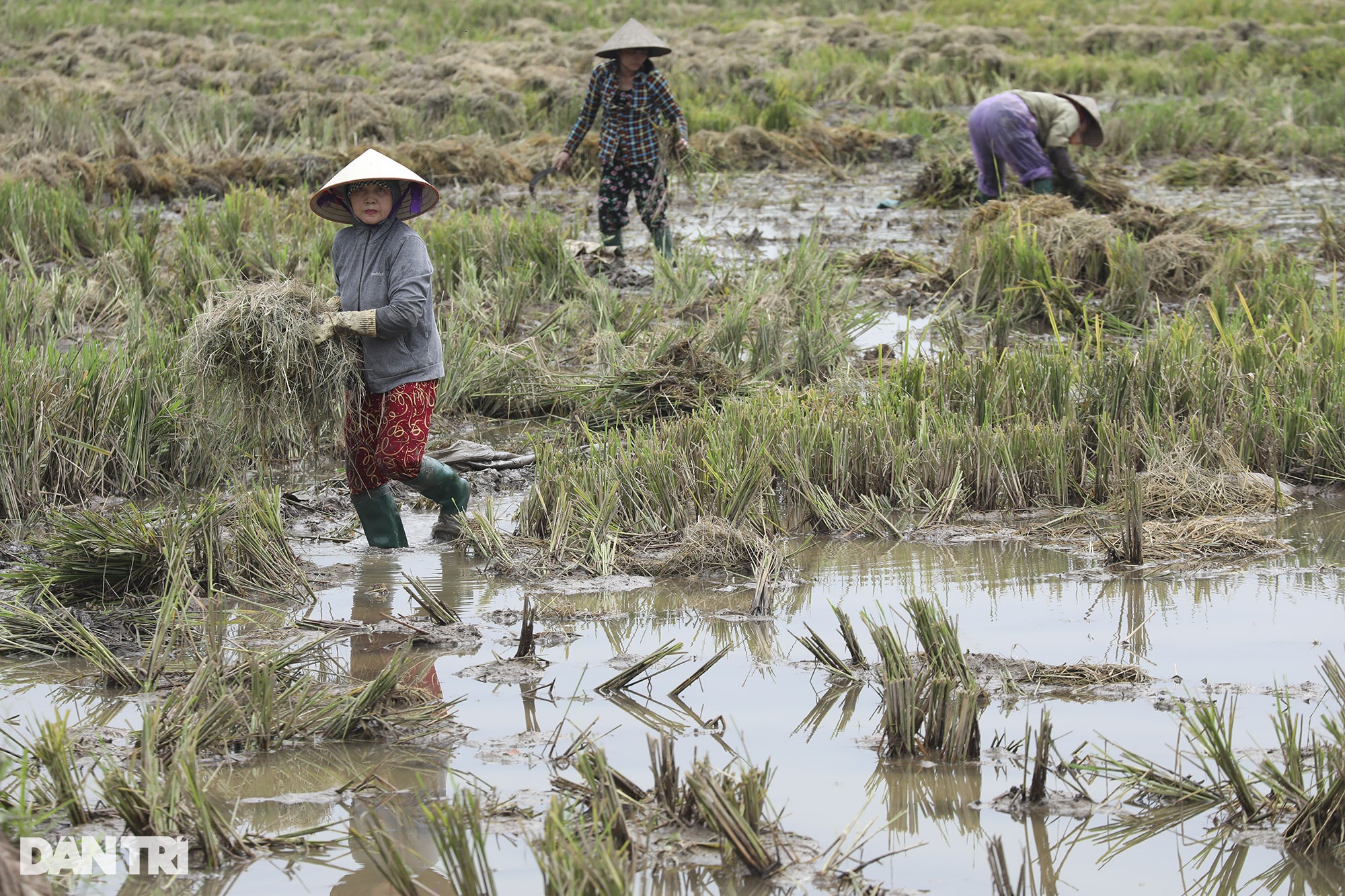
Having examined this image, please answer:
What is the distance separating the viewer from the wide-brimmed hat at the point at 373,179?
3.92 m

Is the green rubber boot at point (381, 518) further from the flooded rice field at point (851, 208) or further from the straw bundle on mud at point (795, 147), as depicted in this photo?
the straw bundle on mud at point (795, 147)

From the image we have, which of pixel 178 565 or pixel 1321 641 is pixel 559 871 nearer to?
pixel 178 565

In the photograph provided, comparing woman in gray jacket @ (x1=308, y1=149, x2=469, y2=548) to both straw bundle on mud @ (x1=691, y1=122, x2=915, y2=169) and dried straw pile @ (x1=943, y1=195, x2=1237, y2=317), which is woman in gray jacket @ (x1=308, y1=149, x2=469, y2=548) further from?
straw bundle on mud @ (x1=691, y1=122, x2=915, y2=169)

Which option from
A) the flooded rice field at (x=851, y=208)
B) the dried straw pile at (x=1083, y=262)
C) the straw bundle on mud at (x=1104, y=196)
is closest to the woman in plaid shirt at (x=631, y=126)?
the flooded rice field at (x=851, y=208)

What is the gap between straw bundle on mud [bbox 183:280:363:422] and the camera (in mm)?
3855

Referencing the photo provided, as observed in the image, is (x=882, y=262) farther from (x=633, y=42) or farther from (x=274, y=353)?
(x=274, y=353)

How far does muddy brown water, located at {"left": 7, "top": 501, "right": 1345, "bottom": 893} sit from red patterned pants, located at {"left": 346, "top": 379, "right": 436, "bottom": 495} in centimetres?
30

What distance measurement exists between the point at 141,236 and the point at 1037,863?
636 centimetres

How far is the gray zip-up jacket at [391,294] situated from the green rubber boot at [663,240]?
3.77 metres

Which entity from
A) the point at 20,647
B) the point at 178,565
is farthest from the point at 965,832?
the point at 20,647

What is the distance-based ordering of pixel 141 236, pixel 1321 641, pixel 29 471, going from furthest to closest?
pixel 141 236, pixel 29 471, pixel 1321 641

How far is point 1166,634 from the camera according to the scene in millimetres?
3359

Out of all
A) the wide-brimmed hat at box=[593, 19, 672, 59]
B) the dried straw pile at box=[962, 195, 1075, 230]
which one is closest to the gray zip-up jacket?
the wide-brimmed hat at box=[593, 19, 672, 59]

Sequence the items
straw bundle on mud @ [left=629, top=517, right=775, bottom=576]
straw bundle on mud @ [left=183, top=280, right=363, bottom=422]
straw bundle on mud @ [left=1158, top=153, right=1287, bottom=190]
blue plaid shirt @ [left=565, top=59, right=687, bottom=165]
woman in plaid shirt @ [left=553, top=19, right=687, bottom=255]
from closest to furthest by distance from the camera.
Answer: straw bundle on mud @ [left=183, top=280, right=363, bottom=422], straw bundle on mud @ [left=629, top=517, right=775, bottom=576], woman in plaid shirt @ [left=553, top=19, right=687, bottom=255], blue plaid shirt @ [left=565, top=59, right=687, bottom=165], straw bundle on mud @ [left=1158, top=153, right=1287, bottom=190]
